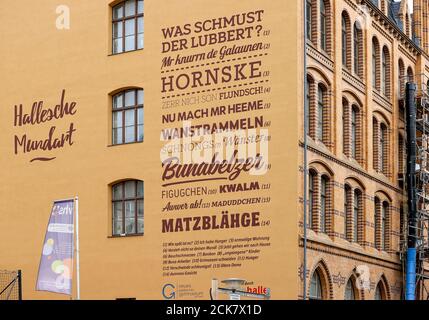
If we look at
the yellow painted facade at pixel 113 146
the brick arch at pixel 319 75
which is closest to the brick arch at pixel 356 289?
the yellow painted facade at pixel 113 146

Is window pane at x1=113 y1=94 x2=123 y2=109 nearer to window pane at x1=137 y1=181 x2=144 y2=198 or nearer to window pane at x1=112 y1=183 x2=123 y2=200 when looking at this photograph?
window pane at x1=112 y1=183 x2=123 y2=200

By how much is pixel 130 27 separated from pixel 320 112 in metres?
7.56

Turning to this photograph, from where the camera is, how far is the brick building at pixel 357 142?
3353 cm

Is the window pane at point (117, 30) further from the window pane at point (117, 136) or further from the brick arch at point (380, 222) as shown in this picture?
the brick arch at point (380, 222)

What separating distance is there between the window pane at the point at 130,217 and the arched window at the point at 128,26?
5657mm

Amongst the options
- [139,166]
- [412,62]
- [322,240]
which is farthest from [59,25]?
[412,62]

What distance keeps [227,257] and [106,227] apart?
17.4 ft

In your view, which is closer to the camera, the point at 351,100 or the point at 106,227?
the point at 106,227

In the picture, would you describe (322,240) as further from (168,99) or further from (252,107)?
(168,99)

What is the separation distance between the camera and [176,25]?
34438mm

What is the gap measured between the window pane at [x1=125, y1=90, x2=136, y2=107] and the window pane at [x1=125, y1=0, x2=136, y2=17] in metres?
2.93

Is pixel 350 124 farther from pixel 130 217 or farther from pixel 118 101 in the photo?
pixel 130 217

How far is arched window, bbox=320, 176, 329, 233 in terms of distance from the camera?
112ft

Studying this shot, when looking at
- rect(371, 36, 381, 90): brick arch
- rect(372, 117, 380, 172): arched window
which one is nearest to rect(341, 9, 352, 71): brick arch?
rect(371, 36, 381, 90): brick arch
